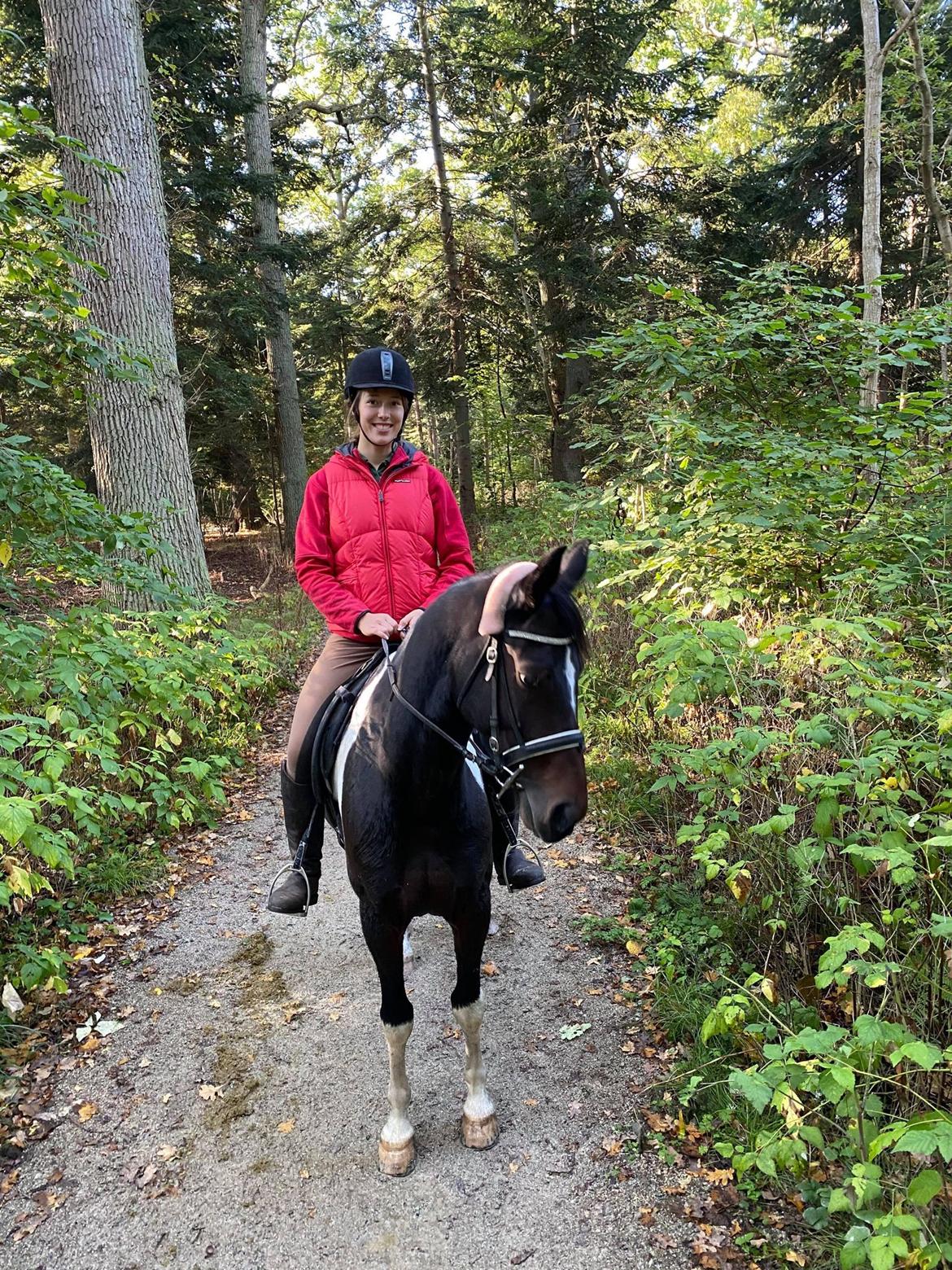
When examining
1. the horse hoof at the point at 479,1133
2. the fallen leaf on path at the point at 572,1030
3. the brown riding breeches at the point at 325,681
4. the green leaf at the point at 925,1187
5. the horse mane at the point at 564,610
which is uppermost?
the horse mane at the point at 564,610

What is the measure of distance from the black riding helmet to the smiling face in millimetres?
51

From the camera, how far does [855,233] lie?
50.6 ft

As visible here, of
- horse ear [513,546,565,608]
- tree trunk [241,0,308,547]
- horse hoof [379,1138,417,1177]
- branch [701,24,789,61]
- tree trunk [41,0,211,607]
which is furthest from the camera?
branch [701,24,789,61]

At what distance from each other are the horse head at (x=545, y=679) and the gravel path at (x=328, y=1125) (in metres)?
1.87

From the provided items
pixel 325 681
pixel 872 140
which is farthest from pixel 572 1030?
pixel 872 140

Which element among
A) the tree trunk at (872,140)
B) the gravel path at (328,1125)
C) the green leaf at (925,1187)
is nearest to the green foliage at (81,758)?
the gravel path at (328,1125)

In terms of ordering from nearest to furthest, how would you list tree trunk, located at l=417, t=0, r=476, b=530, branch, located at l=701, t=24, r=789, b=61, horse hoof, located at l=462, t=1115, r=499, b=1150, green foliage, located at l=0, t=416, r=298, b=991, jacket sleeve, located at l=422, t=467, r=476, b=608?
horse hoof, located at l=462, t=1115, r=499, b=1150 < green foliage, located at l=0, t=416, r=298, b=991 < jacket sleeve, located at l=422, t=467, r=476, b=608 < tree trunk, located at l=417, t=0, r=476, b=530 < branch, located at l=701, t=24, r=789, b=61

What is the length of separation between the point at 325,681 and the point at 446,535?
1.00m

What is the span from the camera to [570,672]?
203 cm

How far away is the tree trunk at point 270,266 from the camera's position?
15172 mm

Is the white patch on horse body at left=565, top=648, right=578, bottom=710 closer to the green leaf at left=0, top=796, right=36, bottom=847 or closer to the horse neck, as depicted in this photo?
the horse neck

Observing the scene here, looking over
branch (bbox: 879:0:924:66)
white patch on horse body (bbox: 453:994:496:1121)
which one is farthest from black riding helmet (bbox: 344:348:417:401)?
branch (bbox: 879:0:924:66)

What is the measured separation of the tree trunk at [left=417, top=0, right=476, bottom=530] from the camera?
53.2 ft

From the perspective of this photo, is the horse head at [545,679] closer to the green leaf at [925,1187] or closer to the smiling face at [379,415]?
the green leaf at [925,1187]
